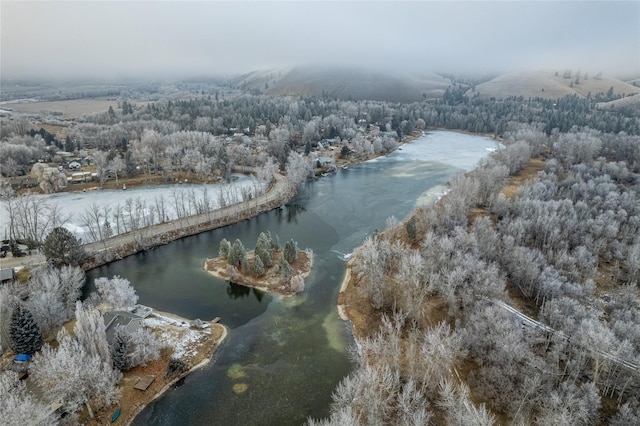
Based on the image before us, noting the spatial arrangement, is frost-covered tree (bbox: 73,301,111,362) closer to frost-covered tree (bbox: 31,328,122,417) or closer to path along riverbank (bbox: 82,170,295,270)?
frost-covered tree (bbox: 31,328,122,417)

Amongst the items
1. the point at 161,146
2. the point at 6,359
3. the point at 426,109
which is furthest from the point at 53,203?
the point at 426,109

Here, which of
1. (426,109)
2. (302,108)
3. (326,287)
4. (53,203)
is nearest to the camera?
(326,287)

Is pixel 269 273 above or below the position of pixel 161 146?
below

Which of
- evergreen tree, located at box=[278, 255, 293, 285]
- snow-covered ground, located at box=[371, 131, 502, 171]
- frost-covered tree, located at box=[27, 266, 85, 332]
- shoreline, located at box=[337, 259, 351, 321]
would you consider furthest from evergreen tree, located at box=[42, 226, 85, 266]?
snow-covered ground, located at box=[371, 131, 502, 171]

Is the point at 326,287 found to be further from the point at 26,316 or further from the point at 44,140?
the point at 44,140

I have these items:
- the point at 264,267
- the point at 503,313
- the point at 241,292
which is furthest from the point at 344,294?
the point at 503,313

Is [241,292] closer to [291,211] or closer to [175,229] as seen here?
[175,229]

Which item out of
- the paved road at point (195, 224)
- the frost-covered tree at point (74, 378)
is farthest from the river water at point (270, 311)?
the frost-covered tree at point (74, 378)

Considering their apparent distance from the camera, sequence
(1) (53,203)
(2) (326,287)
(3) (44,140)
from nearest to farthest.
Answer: (2) (326,287)
(1) (53,203)
(3) (44,140)
